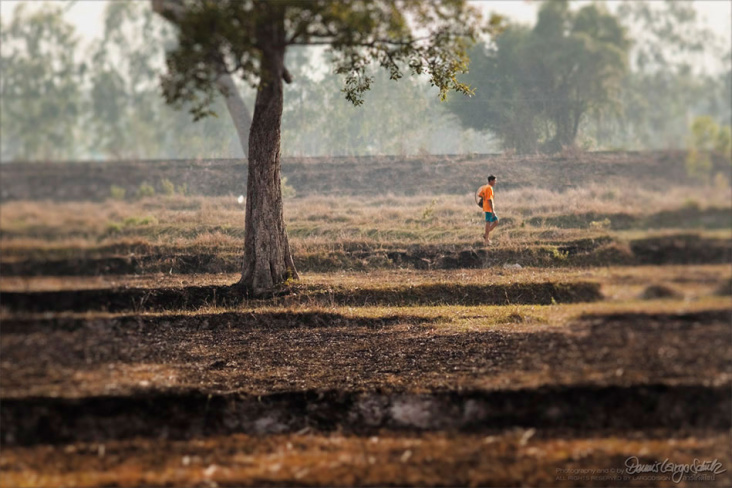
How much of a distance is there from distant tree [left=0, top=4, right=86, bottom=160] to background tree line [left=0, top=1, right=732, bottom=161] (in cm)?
3

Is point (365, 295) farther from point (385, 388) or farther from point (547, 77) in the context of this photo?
point (547, 77)

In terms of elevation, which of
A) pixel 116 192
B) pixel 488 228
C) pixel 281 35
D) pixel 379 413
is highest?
pixel 281 35

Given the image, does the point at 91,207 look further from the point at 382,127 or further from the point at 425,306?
the point at 382,127

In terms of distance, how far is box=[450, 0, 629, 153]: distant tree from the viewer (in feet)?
84.8

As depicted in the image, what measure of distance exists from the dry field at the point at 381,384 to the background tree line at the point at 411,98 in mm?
2225

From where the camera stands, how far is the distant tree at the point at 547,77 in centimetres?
2586

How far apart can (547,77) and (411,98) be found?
10231 mm

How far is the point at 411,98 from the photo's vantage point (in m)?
45.0

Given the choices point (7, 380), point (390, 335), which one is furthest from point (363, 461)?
A: point (390, 335)

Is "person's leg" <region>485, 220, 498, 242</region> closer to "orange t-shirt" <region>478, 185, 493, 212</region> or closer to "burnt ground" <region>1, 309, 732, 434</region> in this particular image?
"orange t-shirt" <region>478, 185, 493, 212</region>

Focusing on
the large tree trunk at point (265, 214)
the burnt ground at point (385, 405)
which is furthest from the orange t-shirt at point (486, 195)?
the burnt ground at point (385, 405)

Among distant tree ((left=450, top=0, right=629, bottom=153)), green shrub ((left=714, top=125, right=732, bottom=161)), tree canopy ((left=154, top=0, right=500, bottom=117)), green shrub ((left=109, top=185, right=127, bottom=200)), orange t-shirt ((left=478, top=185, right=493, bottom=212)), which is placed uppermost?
distant tree ((left=450, top=0, right=629, bottom=153))

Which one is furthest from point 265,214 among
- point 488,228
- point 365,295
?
point 488,228

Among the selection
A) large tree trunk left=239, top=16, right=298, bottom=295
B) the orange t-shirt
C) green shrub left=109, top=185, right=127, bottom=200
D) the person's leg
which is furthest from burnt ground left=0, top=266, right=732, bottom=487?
green shrub left=109, top=185, right=127, bottom=200
